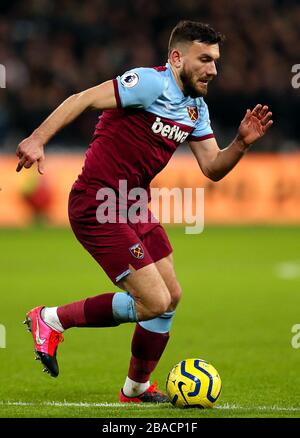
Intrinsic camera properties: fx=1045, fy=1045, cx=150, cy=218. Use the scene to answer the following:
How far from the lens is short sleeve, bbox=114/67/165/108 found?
567 centimetres

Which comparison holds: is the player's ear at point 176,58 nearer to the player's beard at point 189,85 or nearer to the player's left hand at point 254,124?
the player's beard at point 189,85

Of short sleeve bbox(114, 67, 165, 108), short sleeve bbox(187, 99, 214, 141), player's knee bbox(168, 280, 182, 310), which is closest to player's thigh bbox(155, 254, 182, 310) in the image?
player's knee bbox(168, 280, 182, 310)

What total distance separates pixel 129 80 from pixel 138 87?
7cm

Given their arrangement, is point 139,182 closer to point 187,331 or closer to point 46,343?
point 46,343

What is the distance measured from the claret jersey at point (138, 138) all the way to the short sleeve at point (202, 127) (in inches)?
8.6

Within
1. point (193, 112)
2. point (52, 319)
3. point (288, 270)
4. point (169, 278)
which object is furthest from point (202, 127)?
point (288, 270)

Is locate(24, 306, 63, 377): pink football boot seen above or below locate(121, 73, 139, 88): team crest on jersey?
below

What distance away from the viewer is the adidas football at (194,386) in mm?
5621

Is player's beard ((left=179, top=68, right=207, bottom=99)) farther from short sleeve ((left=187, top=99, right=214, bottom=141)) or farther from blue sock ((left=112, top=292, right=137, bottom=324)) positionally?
blue sock ((left=112, top=292, right=137, bottom=324))

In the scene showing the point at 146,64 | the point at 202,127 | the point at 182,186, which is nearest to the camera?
the point at 202,127

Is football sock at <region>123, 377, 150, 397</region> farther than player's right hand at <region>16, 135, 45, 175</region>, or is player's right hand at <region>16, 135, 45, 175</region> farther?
football sock at <region>123, 377, 150, 397</region>

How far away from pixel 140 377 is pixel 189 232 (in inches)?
518

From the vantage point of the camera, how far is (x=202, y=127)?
629 centimetres

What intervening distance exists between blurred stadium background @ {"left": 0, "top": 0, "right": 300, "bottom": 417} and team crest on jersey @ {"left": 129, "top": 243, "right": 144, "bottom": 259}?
0.99 meters
